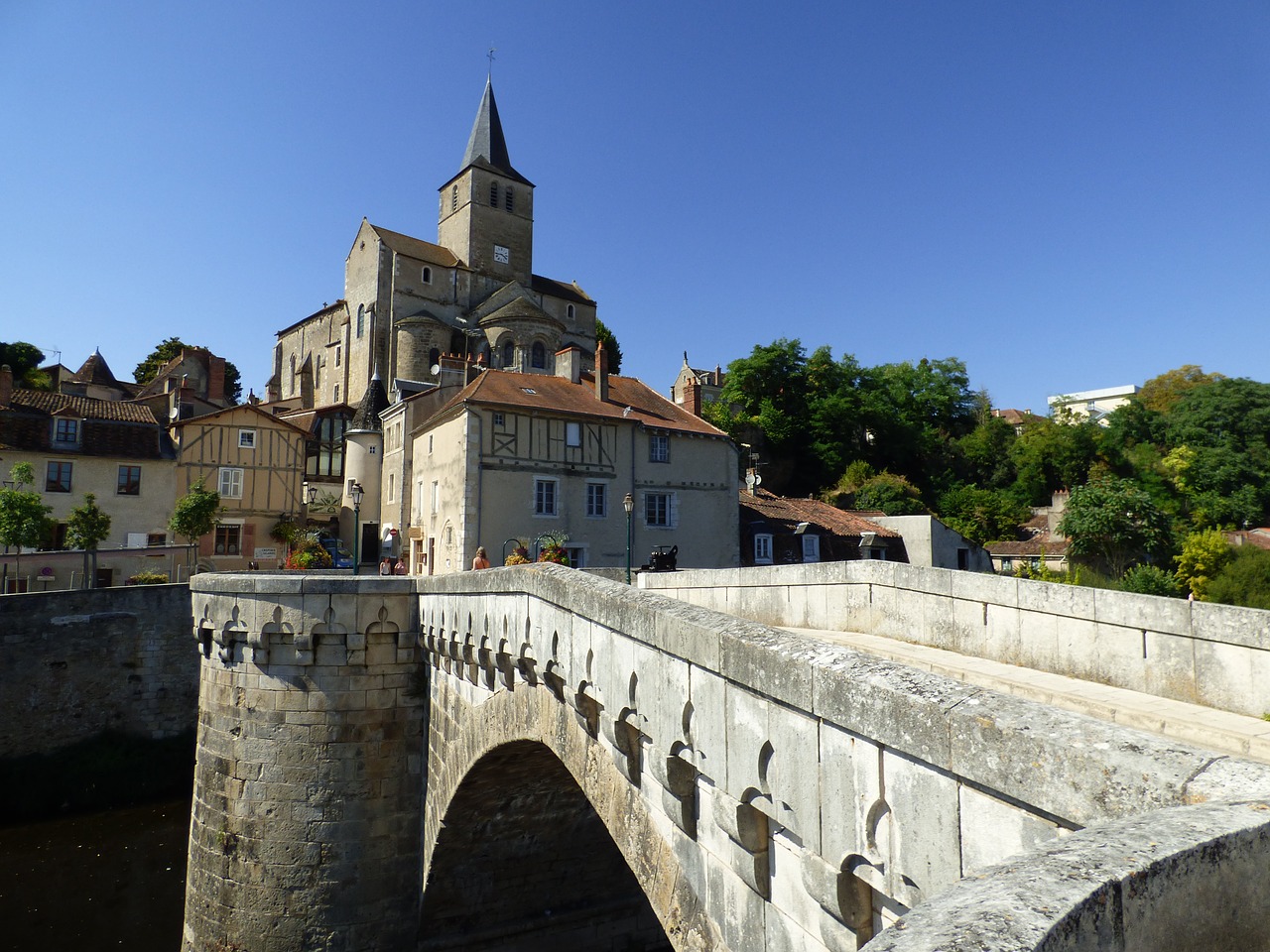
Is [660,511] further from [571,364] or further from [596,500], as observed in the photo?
[571,364]

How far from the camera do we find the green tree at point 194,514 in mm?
24219

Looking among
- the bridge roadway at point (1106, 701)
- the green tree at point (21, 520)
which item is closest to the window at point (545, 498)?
the green tree at point (21, 520)

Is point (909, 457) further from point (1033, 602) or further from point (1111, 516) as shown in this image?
point (1033, 602)

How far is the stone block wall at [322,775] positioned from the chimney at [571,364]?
17.4 meters

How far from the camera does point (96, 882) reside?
1448cm

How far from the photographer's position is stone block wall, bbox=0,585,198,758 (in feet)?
57.1

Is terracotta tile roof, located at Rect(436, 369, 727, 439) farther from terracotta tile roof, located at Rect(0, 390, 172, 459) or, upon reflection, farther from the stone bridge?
the stone bridge

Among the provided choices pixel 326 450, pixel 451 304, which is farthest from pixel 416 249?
pixel 326 450

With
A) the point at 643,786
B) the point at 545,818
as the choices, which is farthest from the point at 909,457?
the point at 643,786

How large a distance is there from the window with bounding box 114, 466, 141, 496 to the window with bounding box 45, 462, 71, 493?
1.30 meters

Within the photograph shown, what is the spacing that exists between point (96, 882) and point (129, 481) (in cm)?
1474

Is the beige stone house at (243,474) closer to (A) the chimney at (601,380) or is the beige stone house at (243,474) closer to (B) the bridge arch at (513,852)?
(A) the chimney at (601,380)

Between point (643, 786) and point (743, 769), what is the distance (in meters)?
1.41

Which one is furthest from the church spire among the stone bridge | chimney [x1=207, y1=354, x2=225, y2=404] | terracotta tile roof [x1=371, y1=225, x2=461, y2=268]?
the stone bridge
